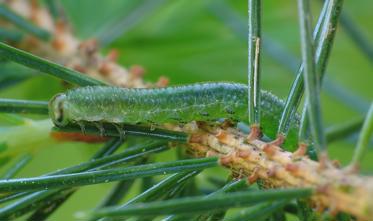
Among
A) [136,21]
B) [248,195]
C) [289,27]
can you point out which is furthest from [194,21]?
[248,195]

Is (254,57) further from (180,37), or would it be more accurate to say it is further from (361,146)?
(180,37)

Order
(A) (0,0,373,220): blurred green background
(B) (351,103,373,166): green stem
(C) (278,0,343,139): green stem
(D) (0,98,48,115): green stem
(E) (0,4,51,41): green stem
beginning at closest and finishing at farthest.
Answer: (B) (351,103,373,166): green stem → (C) (278,0,343,139): green stem → (D) (0,98,48,115): green stem → (E) (0,4,51,41): green stem → (A) (0,0,373,220): blurred green background

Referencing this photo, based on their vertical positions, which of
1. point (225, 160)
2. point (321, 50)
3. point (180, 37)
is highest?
point (180, 37)

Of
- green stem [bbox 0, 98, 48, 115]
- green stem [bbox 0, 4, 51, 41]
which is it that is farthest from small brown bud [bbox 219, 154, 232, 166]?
green stem [bbox 0, 4, 51, 41]

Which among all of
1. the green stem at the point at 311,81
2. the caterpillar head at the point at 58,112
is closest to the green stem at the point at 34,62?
the caterpillar head at the point at 58,112

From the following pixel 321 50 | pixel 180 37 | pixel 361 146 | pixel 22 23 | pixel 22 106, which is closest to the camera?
pixel 361 146

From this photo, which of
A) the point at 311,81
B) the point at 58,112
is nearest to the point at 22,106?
Result: the point at 58,112

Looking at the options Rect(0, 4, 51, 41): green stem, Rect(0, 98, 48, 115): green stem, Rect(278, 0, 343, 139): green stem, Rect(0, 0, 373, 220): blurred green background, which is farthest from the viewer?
Rect(0, 0, 373, 220): blurred green background

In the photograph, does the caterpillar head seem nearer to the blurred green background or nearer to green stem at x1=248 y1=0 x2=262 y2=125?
green stem at x1=248 y1=0 x2=262 y2=125
